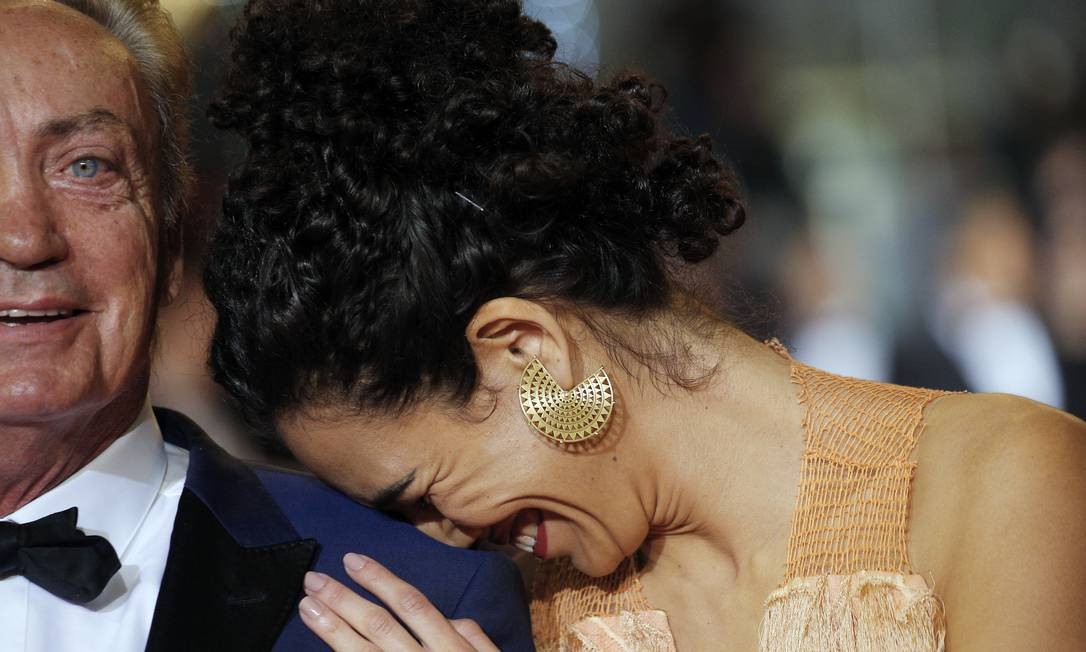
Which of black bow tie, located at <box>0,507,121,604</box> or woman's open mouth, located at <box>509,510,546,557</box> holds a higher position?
woman's open mouth, located at <box>509,510,546,557</box>

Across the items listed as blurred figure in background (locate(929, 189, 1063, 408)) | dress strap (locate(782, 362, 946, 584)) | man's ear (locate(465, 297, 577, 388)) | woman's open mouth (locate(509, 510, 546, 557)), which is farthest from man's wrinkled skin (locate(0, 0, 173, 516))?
blurred figure in background (locate(929, 189, 1063, 408))

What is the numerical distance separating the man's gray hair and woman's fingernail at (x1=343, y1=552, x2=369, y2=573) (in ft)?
2.03

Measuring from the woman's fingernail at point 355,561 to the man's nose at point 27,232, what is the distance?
60 centimetres

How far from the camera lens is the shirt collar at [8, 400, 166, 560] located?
1966 mm

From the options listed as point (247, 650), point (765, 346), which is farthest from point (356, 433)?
point (765, 346)

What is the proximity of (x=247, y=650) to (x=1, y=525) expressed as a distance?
0.40 metres

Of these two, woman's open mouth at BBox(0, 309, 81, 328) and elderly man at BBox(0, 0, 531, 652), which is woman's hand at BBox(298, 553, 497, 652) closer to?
elderly man at BBox(0, 0, 531, 652)

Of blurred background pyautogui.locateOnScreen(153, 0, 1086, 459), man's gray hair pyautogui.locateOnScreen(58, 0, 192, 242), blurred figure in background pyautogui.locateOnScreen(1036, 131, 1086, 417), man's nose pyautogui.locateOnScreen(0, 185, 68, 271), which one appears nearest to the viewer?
man's nose pyautogui.locateOnScreen(0, 185, 68, 271)

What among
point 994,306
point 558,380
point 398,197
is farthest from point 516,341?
point 994,306

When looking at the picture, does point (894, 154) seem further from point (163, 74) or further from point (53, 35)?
point (53, 35)

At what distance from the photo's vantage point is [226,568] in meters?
1.89

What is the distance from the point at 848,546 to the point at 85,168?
1.29m

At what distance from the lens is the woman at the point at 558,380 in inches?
71.2

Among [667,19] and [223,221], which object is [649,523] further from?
[667,19]
